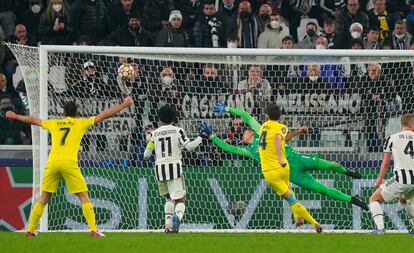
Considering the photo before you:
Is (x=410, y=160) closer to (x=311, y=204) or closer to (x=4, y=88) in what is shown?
(x=311, y=204)

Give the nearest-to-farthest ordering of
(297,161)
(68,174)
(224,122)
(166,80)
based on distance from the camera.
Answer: (68,174) < (297,161) < (224,122) < (166,80)

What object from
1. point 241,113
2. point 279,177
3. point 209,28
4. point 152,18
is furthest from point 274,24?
point 279,177

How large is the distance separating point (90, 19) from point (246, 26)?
2894mm

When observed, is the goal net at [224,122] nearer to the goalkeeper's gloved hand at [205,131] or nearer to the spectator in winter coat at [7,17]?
the goalkeeper's gloved hand at [205,131]

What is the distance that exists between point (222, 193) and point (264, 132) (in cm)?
303

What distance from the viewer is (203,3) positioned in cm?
2502

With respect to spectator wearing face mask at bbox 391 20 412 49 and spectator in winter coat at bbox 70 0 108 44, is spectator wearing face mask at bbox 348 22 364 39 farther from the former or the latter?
spectator in winter coat at bbox 70 0 108 44

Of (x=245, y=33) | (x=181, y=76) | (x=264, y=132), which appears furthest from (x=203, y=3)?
(x=264, y=132)

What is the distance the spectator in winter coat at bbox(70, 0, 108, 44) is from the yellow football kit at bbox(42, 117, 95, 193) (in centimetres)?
702

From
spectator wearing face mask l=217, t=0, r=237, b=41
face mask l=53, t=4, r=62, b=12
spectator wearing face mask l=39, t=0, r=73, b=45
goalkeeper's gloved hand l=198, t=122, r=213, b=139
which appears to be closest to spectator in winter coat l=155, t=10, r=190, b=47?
spectator wearing face mask l=217, t=0, r=237, b=41

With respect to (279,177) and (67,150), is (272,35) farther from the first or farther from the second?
(67,150)

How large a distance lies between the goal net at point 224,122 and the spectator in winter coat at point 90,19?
105 inches

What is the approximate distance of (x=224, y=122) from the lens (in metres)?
21.7

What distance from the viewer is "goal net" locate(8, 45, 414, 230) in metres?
21.3
